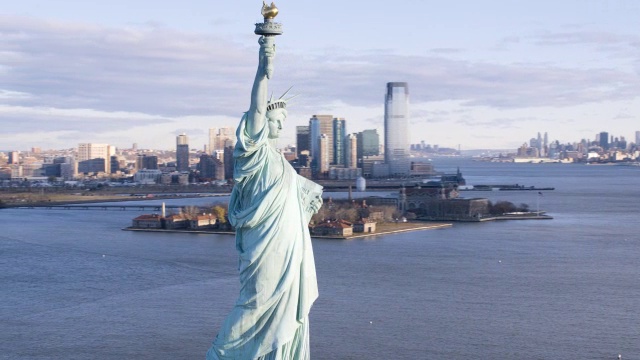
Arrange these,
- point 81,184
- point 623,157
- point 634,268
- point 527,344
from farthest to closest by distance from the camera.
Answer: point 623,157 → point 81,184 → point 634,268 → point 527,344

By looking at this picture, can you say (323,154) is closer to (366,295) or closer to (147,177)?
(147,177)

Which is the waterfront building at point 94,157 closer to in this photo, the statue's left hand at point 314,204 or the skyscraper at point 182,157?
the skyscraper at point 182,157

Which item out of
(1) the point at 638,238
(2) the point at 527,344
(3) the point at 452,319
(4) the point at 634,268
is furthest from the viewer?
(1) the point at 638,238

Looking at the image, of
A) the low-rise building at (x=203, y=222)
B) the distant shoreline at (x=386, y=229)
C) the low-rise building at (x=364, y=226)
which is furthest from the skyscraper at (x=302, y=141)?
the low-rise building at (x=364, y=226)

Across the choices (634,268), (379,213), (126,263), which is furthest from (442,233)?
(126,263)

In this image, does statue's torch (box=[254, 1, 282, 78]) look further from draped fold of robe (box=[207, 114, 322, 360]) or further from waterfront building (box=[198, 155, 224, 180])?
waterfront building (box=[198, 155, 224, 180])

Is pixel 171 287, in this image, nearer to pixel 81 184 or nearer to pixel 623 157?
pixel 81 184

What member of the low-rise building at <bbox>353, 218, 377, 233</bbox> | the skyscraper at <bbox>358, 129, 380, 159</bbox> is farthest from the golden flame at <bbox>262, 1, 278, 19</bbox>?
the skyscraper at <bbox>358, 129, 380, 159</bbox>

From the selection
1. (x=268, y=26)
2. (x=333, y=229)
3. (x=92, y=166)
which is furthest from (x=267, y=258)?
(x=92, y=166)
